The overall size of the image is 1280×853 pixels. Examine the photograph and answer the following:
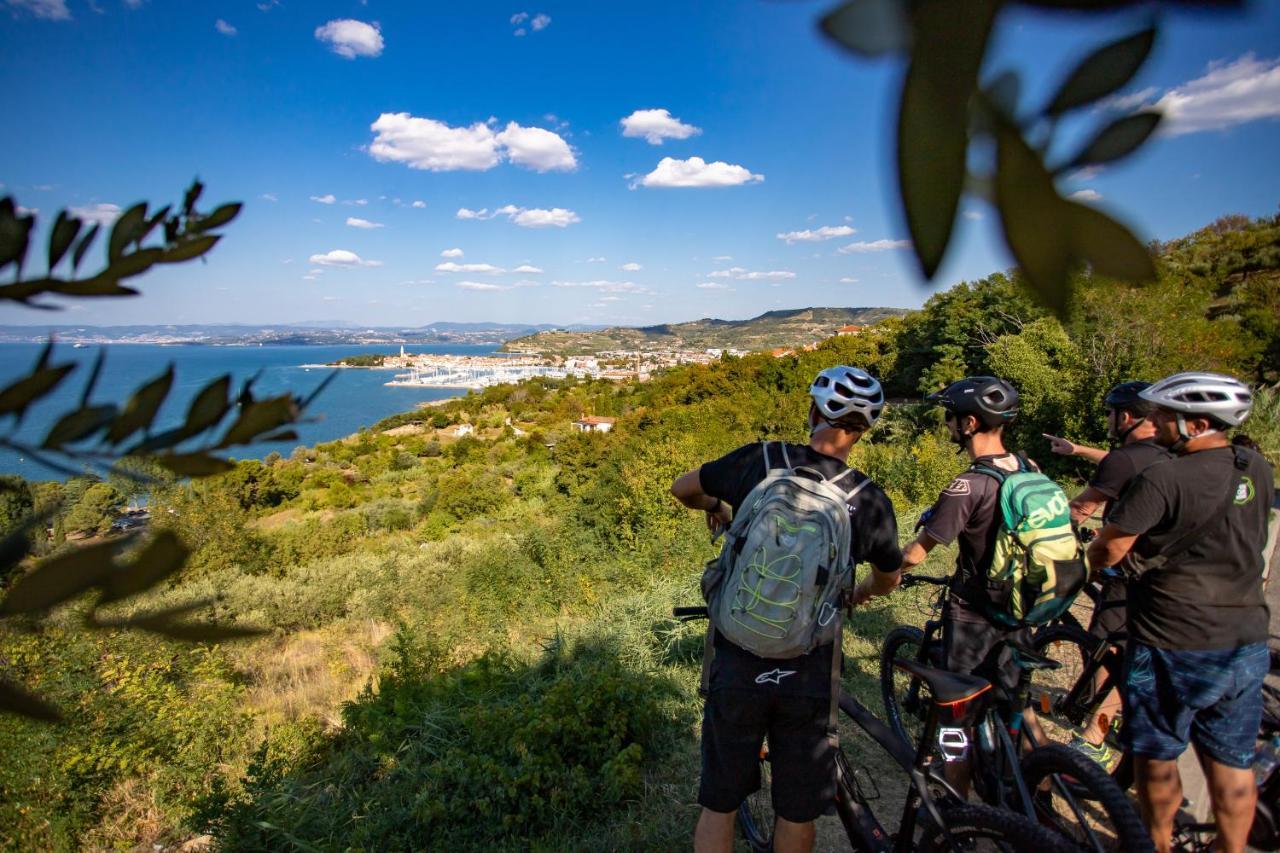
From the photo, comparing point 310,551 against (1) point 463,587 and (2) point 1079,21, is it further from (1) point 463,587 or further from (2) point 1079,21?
(2) point 1079,21

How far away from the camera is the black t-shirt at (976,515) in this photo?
8.41 ft

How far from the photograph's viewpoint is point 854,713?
275cm

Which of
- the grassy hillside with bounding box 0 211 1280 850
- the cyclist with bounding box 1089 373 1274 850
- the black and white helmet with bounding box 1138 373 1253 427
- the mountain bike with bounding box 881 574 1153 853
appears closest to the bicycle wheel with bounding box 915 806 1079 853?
the mountain bike with bounding box 881 574 1153 853

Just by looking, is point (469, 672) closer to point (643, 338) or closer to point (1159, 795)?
point (1159, 795)

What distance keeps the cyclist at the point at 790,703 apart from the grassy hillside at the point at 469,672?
602 millimetres

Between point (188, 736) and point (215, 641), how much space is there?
606 cm

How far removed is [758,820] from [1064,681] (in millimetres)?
2637

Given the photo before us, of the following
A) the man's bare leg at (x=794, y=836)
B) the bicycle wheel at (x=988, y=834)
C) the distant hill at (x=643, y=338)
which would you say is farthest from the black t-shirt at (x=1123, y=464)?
the distant hill at (x=643, y=338)

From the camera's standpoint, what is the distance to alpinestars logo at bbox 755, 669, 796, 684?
6.88ft

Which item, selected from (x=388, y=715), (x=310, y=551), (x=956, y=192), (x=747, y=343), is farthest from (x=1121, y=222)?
(x=747, y=343)

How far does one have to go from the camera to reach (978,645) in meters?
2.73

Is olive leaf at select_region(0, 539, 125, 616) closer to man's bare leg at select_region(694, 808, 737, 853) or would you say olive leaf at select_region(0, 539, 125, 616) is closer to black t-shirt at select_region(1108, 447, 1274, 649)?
man's bare leg at select_region(694, 808, 737, 853)

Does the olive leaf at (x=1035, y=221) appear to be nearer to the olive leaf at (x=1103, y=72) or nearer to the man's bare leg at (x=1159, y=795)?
the olive leaf at (x=1103, y=72)

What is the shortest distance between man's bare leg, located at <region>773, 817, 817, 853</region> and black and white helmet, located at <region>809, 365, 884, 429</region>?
140cm
